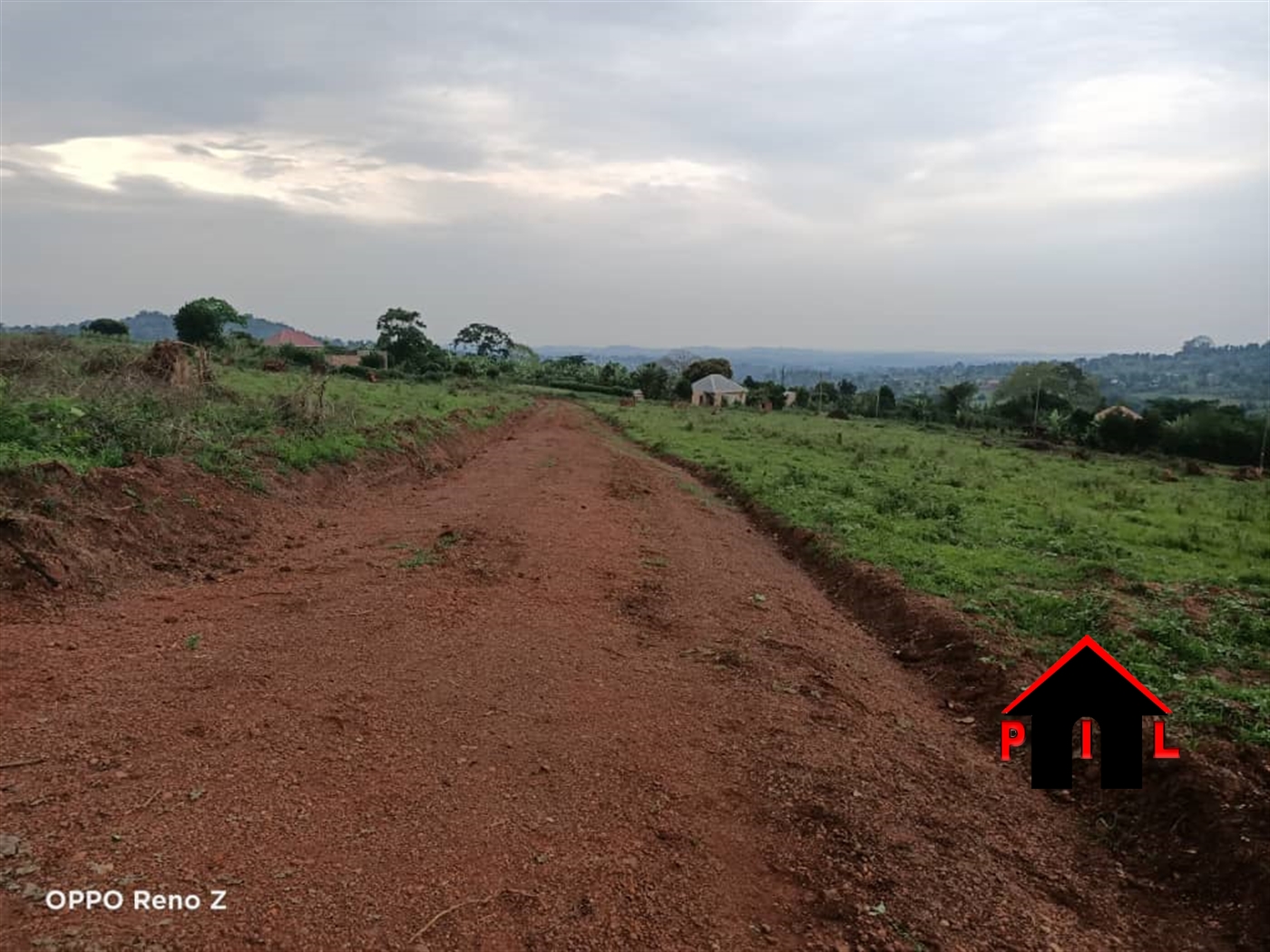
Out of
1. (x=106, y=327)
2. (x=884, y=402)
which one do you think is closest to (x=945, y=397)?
(x=884, y=402)

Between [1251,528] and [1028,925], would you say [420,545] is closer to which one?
[1028,925]

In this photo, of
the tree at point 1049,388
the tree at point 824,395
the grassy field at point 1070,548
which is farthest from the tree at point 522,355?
the grassy field at point 1070,548

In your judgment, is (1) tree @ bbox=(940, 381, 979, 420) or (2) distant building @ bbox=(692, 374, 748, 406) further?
(2) distant building @ bbox=(692, 374, 748, 406)

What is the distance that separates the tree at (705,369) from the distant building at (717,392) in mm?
3035

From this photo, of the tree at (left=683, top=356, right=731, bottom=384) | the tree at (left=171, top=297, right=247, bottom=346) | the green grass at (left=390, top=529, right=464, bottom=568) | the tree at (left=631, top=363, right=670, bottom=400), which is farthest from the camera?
the tree at (left=683, top=356, right=731, bottom=384)

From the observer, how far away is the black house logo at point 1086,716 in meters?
3.91

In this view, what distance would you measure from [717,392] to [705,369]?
26.8ft

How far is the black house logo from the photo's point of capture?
391 centimetres

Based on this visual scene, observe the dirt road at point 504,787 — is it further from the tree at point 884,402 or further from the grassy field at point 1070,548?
the tree at point 884,402

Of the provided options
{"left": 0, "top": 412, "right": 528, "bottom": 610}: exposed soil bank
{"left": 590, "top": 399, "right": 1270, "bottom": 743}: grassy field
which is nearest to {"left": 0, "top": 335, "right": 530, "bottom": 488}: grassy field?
{"left": 0, "top": 412, "right": 528, "bottom": 610}: exposed soil bank

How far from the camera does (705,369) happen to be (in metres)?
71.5

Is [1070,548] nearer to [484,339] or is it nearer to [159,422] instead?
[159,422]

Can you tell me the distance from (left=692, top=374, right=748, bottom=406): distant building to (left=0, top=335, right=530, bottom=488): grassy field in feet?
151

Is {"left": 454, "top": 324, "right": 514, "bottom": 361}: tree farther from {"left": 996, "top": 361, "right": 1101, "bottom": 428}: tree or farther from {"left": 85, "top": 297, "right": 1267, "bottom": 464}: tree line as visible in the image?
{"left": 996, "top": 361, "right": 1101, "bottom": 428}: tree
